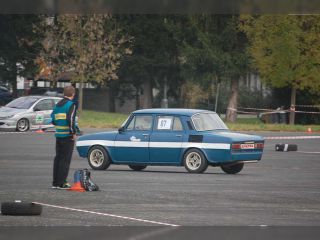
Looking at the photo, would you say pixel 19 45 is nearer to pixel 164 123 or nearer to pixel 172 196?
pixel 164 123

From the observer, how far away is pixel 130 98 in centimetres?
8250

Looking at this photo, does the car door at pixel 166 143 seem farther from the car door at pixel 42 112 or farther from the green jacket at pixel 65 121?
the car door at pixel 42 112

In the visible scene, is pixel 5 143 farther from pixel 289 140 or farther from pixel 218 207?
pixel 218 207

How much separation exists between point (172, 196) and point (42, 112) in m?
25.5

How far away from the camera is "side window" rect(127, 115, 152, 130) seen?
82.1 feet

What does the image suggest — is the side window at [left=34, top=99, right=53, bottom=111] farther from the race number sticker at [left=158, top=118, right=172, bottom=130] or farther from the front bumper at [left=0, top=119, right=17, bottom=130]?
the race number sticker at [left=158, top=118, right=172, bottom=130]

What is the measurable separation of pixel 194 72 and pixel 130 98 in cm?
1559

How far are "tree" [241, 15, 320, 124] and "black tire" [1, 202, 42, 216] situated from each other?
130 feet

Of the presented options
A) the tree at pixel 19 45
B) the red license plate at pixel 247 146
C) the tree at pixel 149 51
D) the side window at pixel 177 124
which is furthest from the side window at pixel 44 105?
the tree at pixel 149 51

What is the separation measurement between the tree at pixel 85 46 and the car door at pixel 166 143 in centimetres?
4017

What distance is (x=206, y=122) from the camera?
82.2 ft

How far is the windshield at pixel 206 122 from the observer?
2475cm

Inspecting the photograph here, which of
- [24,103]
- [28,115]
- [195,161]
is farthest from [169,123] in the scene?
[24,103]

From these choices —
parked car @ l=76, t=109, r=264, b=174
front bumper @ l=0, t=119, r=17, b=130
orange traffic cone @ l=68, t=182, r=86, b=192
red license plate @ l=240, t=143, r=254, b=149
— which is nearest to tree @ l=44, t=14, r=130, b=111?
front bumper @ l=0, t=119, r=17, b=130
